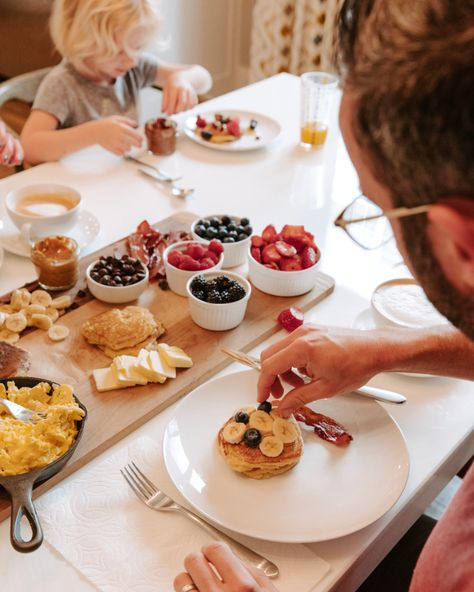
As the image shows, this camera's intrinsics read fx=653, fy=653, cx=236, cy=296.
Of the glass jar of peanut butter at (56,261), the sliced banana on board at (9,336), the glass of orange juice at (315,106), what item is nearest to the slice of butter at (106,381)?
the sliced banana on board at (9,336)

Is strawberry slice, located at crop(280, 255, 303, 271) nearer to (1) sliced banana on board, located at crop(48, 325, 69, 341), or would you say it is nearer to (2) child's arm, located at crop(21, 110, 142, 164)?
(1) sliced banana on board, located at crop(48, 325, 69, 341)

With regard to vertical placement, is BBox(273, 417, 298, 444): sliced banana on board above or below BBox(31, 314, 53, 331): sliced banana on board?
above

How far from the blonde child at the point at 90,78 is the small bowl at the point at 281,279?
2.45ft

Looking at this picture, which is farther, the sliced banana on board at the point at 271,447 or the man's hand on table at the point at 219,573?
the sliced banana on board at the point at 271,447

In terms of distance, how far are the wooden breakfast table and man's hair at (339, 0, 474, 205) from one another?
0.60 m

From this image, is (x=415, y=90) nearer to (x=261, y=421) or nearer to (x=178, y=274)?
(x=261, y=421)

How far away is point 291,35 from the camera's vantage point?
3961 mm

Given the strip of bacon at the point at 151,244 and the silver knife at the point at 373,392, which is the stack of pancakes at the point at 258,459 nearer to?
the silver knife at the point at 373,392

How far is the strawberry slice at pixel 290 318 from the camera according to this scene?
1378 millimetres

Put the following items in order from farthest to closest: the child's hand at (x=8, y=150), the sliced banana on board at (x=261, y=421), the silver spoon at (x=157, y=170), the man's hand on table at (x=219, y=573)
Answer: the silver spoon at (x=157, y=170)
the child's hand at (x=8, y=150)
the sliced banana on board at (x=261, y=421)
the man's hand on table at (x=219, y=573)

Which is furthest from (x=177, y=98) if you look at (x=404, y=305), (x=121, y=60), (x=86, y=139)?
(x=404, y=305)

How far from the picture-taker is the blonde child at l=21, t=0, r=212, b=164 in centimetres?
198

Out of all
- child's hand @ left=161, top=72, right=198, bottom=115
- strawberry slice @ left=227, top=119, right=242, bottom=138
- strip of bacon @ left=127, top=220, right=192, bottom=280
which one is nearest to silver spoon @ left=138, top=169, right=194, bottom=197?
strip of bacon @ left=127, top=220, right=192, bottom=280

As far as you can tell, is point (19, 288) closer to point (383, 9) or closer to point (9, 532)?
point (9, 532)
